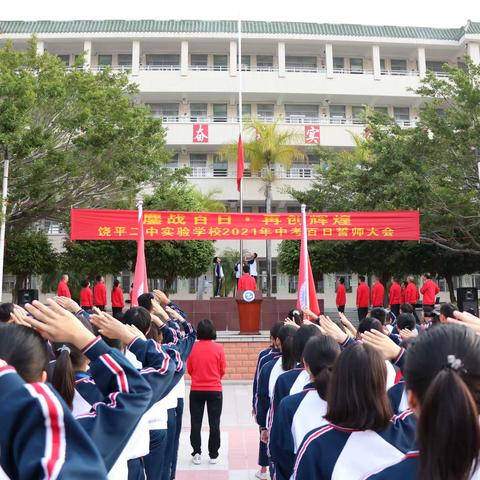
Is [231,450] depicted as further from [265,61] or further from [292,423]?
[265,61]

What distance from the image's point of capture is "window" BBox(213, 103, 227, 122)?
26.0m

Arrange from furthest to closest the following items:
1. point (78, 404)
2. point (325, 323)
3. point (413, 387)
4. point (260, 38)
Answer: point (260, 38)
point (325, 323)
point (78, 404)
point (413, 387)

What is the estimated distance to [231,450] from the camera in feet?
17.5

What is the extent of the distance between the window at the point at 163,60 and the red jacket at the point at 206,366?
78.1ft

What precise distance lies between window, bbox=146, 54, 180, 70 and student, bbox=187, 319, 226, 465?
935 inches

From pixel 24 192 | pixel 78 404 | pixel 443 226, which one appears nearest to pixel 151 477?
pixel 78 404

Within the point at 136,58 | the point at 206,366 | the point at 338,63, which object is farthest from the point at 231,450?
the point at 338,63

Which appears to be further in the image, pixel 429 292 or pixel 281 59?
pixel 281 59

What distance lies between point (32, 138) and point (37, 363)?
9.76 metres

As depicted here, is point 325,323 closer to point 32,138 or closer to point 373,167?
point 32,138

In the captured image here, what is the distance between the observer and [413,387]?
51.9 inches

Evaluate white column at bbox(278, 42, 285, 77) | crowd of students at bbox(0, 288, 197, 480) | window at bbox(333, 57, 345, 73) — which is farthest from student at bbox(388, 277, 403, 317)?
window at bbox(333, 57, 345, 73)

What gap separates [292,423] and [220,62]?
85.5 feet

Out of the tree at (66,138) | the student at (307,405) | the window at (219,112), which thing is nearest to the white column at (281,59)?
the window at (219,112)
